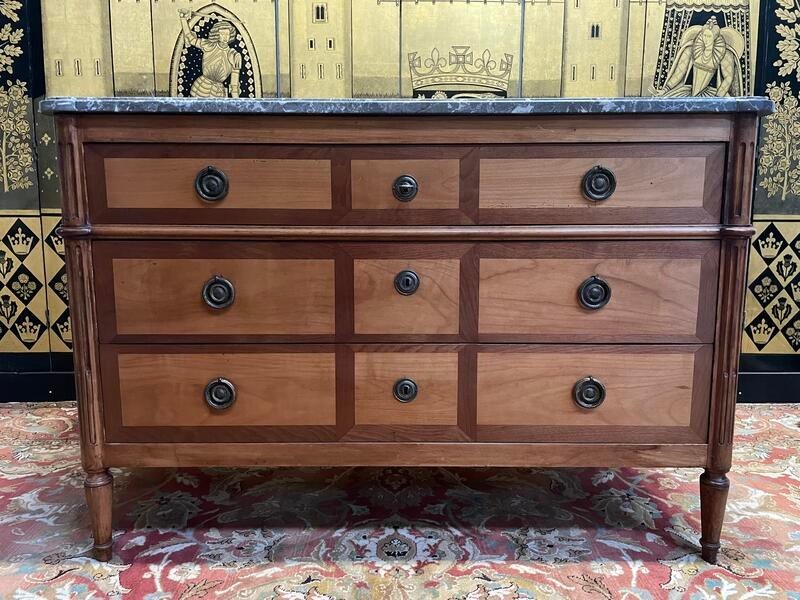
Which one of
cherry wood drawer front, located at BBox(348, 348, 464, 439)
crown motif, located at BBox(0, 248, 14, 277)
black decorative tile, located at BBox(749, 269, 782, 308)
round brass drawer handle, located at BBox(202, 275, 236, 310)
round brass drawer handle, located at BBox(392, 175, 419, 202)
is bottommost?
cherry wood drawer front, located at BBox(348, 348, 464, 439)

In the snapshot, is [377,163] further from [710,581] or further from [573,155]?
[710,581]

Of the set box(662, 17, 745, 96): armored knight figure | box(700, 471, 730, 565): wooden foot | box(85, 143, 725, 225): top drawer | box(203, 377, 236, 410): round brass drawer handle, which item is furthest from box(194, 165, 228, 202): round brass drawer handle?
box(662, 17, 745, 96): armored knight figure

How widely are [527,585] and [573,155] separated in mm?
860

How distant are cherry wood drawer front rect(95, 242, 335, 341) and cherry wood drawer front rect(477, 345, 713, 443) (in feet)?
1.23

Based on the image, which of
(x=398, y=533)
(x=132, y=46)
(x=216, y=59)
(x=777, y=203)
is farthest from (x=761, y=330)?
(x=132, y=46)

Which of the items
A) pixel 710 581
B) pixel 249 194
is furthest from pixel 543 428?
pixel 249 194

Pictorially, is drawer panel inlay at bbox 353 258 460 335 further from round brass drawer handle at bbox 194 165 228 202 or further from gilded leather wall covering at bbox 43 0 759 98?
gilded leather wall covering at bbox 43 0 759 98

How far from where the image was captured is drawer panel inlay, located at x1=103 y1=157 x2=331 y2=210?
1.22 meters

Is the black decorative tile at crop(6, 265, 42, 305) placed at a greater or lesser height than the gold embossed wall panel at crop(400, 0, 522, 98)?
lesser

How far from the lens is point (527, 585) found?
125 centimetres

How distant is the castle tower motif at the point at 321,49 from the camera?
199cm

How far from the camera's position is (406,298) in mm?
1250

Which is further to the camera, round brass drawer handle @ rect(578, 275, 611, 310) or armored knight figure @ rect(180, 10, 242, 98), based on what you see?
armored knight figure @ rect(180, 10, 242, 98)

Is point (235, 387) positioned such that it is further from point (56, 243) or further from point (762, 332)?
point (762, 332)
